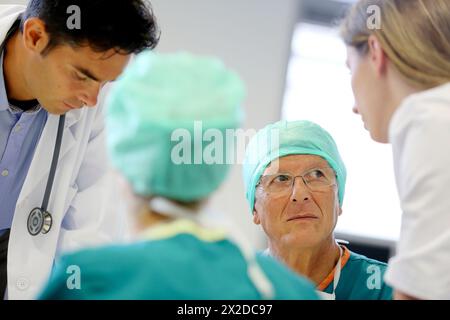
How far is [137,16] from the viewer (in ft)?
6.06

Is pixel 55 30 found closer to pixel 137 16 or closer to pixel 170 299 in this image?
pixel 137 16

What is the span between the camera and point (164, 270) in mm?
1122

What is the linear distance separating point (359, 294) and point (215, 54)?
7.42ft

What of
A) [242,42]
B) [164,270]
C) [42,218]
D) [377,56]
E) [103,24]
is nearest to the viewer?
[164,270]

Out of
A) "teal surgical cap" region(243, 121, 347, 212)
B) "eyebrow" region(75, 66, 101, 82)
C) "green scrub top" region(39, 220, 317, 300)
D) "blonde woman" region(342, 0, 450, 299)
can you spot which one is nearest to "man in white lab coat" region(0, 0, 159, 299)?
"eyebrow" region(75, 66, 101, 82)

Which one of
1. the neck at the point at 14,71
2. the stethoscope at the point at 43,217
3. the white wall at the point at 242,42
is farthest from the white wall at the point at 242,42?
the stethoscope at the point at 43,217

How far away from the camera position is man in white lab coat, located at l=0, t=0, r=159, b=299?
1.84m

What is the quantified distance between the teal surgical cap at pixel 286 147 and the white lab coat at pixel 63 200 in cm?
42

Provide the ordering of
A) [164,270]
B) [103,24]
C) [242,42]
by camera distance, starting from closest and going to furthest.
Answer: [164,270] < [103,24] < [242,42]

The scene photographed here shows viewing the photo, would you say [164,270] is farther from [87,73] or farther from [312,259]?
[312,259]

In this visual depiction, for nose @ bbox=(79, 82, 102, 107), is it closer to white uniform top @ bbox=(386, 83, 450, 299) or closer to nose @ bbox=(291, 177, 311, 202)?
nose @ bbox=(291, 177, 311, 202)

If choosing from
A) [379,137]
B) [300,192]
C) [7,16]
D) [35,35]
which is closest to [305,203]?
[300,192]

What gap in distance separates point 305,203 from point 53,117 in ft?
2.42

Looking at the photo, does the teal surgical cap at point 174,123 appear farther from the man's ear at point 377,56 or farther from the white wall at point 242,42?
the white wall at point 242,42
